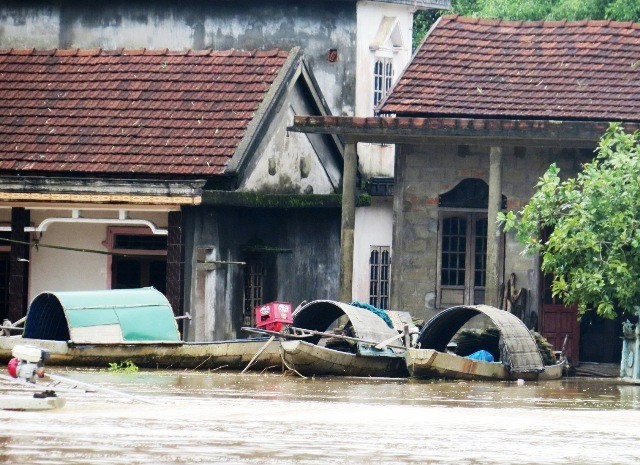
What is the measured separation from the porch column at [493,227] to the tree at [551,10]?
9170 millimetres

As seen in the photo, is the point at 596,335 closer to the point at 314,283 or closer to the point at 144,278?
the point at 314,283

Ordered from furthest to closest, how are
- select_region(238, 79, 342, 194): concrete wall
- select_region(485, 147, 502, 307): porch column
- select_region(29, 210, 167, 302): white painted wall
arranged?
select_region(29, 210, 167, 302): white painted wall, select_region(238, 79, 342, 194): concrete wall, select_region(485, 147, 502, 307): porch column

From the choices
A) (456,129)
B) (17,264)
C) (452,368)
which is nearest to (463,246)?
(456,129)

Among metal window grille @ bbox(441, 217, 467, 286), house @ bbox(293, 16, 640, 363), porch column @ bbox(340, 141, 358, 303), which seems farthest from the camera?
metal window grille @ bbox(441, 217, 467, 286)

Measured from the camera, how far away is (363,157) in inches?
1220

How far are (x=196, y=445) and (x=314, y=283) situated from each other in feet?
48.3

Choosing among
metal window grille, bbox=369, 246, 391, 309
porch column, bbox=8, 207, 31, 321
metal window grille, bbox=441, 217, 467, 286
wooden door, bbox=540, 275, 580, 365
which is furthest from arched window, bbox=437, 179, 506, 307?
porch column, bbox=8, 207, 31, 321

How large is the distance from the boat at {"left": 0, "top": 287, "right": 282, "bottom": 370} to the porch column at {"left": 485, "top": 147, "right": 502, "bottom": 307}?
374cm

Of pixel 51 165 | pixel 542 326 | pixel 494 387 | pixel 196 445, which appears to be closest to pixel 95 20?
pixel 51 165

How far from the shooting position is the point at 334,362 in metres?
24.3

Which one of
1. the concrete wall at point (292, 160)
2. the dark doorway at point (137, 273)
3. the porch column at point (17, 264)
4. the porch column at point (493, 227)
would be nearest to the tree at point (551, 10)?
the concrete wall at point (292, 160)

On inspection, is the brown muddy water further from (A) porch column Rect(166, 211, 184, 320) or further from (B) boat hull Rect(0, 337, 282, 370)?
(A) porch column Rect(166, 211, 184, 320)

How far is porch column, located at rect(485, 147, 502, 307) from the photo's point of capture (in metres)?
26.6

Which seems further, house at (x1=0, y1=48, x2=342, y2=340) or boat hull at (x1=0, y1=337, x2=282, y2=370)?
A: house at (x1=0, y1=48, x2=342, y2=340)
